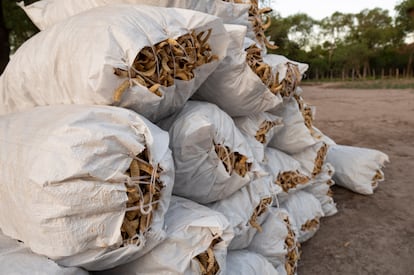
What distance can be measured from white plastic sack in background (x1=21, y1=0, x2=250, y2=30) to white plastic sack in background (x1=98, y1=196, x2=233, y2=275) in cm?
85

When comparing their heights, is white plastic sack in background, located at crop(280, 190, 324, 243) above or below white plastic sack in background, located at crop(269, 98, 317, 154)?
below

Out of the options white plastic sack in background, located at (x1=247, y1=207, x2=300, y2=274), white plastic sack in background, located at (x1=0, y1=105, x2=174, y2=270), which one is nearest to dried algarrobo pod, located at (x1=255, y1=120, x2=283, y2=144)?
white plastic sack in background, located at (x1=247, y1=207, x2=300, y2=274)

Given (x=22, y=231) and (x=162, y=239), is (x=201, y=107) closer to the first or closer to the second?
(x=162, y=239)

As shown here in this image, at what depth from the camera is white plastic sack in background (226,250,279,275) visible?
1.23 m

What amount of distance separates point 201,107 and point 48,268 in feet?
2.46

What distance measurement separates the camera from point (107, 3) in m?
1.31

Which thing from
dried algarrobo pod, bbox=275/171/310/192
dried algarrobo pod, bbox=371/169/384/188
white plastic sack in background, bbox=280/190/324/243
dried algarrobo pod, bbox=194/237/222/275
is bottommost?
dried algarrobo pod, bbox=371/169/384/188

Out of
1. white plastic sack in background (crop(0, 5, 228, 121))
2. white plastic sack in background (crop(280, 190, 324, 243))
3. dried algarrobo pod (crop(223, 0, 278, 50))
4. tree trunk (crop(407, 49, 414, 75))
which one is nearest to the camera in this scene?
white plastic sack in background (crop(0, 5, 228, 121))

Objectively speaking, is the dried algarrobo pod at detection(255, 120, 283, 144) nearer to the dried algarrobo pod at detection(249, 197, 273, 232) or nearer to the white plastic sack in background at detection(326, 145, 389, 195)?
the dried algarrobo pod at detection(249, 197, 273, 232)

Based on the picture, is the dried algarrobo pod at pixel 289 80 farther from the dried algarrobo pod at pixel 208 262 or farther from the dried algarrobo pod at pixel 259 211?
the dried algarrobo pod at pixel 208 262

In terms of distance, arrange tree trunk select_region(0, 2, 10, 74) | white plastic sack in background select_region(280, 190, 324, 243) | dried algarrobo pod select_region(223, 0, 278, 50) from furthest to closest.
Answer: tree trunk select_region(0, 2, 10, 74) < white plastic sack in background select_region(280, 190, 324, 243) < dried algarrobo pod select_region(223, 0, 278, 50)

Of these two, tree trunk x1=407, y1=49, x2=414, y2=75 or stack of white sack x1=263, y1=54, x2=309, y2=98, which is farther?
tree trunk x1=407, y1=49, x2=414, y2=75

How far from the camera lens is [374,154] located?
8.71 ft

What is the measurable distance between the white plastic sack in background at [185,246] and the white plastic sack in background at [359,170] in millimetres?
1919
